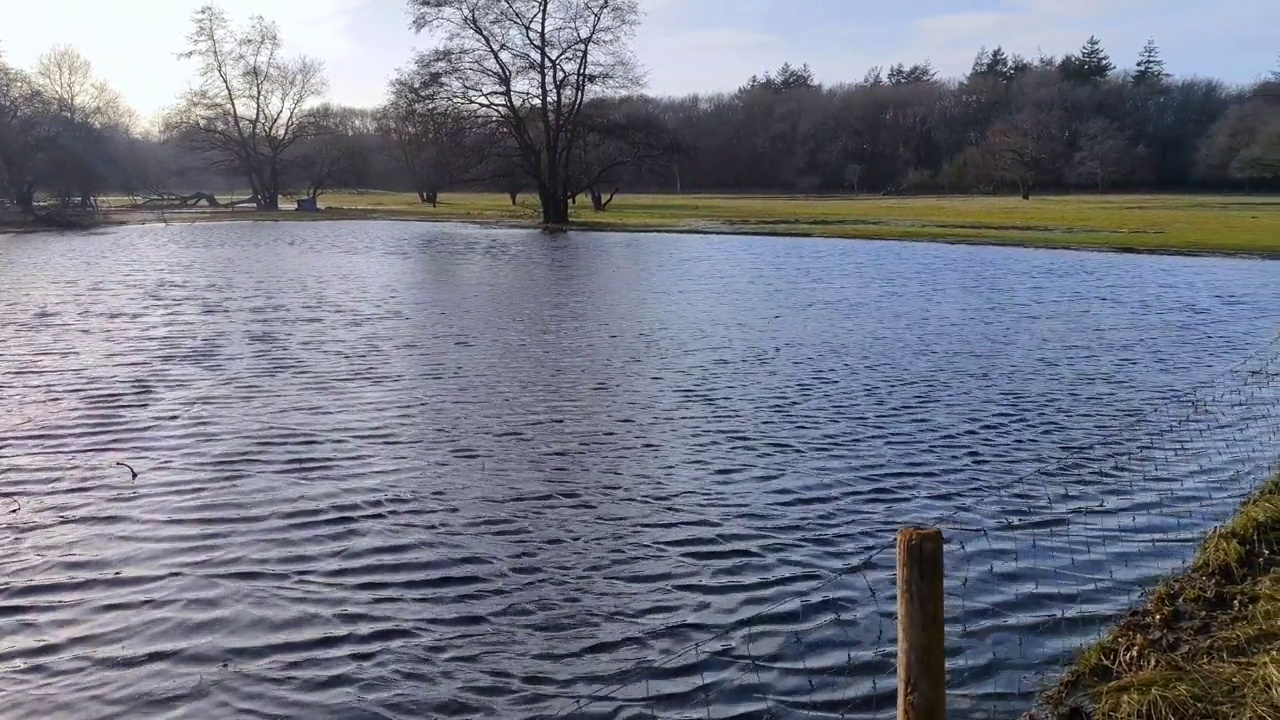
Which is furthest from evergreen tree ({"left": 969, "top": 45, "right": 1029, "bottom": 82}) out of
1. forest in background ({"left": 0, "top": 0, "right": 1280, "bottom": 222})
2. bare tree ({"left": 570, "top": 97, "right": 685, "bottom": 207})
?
bare tree ({"left": 570, "top": 97, "right": 685, "bottom": 207})

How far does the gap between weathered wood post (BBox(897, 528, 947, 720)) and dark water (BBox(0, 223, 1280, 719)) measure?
5.49ft

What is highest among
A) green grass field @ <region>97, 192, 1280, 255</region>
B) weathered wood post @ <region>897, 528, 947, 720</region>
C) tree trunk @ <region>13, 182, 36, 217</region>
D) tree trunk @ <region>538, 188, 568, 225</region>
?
tree trunk @ <region>13, 182, 36, 217</region>

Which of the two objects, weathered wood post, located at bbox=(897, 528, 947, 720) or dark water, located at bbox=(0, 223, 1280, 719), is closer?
weathered wood post, located at bbox=(897, 528, 947, 720)

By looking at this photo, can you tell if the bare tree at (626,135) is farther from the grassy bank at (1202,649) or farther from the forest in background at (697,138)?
the grassy bank at (1202,649)

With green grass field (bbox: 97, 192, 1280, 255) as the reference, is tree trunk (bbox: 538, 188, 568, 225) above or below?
above

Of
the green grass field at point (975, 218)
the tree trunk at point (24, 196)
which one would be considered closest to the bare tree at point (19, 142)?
the tree trunk at point (24, 196)

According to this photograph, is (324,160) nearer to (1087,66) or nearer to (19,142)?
(19,142)

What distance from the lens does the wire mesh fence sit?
676 cm

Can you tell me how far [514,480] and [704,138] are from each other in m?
110

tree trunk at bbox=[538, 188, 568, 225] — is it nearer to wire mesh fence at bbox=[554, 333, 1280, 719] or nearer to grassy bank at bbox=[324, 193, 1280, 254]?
grassy bank at bbox=[324, 193, 1280, 254]

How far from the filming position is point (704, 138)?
389 feet

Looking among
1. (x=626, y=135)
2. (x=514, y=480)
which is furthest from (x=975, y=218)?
(x=514, y=480)

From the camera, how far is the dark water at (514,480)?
720 cm

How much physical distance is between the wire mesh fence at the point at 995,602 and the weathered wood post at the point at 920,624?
63.3 inches
